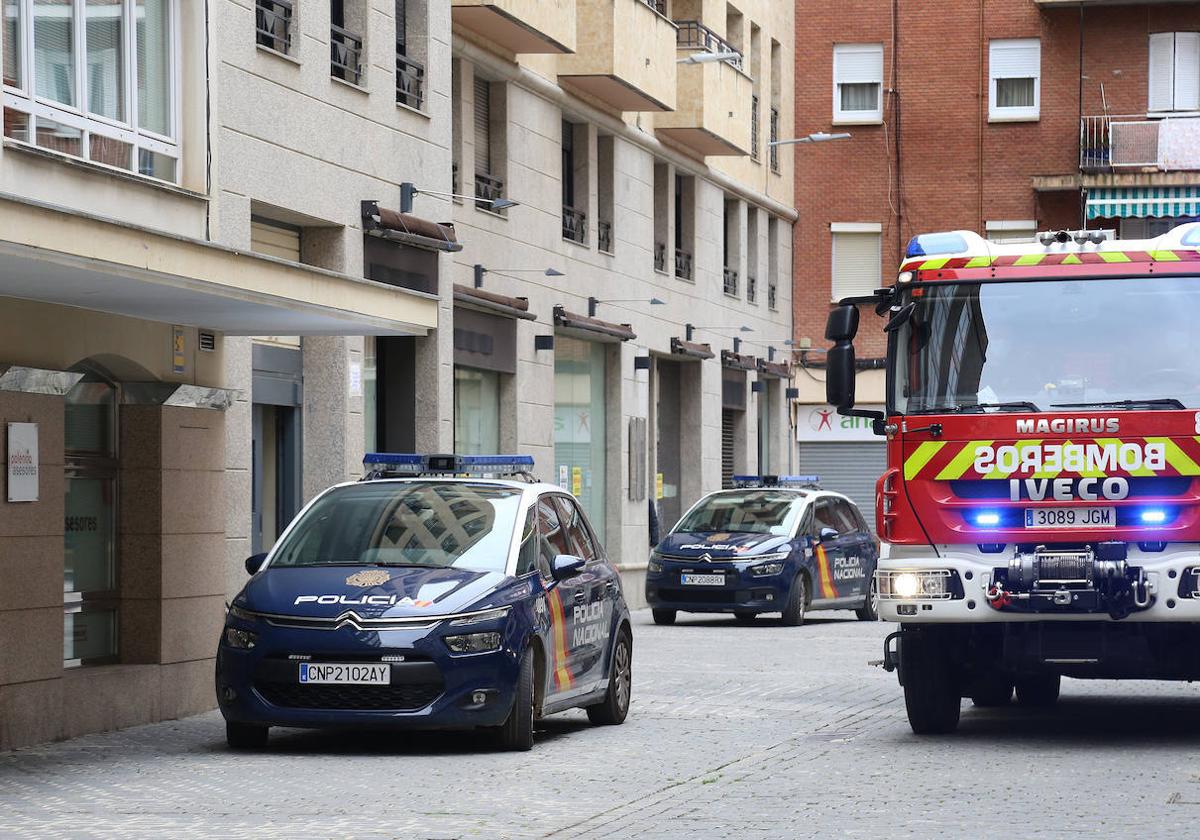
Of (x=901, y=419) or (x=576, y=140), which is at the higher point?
(x=576, y=140)

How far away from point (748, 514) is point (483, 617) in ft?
47.7

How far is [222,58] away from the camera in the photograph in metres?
17.4

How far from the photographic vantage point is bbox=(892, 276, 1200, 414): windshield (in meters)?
12.8

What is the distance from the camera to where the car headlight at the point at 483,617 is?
40.6 feet

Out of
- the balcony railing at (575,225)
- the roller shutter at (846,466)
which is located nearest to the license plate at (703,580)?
the balcony railing at (575,225)

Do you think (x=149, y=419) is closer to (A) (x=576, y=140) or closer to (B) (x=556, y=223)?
(B) (x=556, y=223)

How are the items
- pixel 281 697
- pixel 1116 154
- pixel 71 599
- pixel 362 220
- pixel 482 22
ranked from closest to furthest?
1. pixel 281 697
2. pixel 71 599
3. pixel 362 220
4. pixel 482 22
5. pixel 1116 154

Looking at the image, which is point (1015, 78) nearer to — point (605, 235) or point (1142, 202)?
point (1142, 202)

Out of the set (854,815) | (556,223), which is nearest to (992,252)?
(854,815)

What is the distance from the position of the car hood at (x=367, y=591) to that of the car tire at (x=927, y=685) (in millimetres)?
2580

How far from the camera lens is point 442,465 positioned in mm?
14820

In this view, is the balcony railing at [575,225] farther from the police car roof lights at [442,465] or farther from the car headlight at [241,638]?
the car headlight at [241,638]

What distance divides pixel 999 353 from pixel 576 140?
57.9 ft

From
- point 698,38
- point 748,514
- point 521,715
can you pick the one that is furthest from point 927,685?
point 698,38
